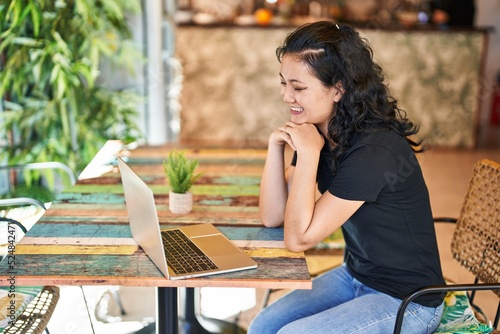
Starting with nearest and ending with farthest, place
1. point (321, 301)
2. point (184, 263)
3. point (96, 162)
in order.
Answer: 1. point (184, 263)
2. point (321, 301)
3. point (96, 162)

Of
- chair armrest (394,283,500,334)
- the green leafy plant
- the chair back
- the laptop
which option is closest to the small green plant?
the laptop

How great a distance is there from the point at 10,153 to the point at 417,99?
13.6ft

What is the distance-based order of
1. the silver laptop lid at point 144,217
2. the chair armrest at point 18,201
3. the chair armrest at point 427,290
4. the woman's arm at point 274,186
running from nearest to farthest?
the silver laptop lid at point 144,217 < the chair armrest at point 427,290 < the woman's arm at point 274,186 < the chair armrest at point 18,201

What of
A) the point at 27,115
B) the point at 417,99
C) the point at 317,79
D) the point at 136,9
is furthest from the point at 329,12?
the point at 317,79

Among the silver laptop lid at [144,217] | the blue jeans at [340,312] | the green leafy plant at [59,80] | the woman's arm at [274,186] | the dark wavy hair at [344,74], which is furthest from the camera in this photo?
the green leafy plant at [59,80]

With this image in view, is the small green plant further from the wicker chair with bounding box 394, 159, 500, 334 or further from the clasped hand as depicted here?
the wicker chair with bounding box 394, 159, 500, 334

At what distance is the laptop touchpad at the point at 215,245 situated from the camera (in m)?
1.65

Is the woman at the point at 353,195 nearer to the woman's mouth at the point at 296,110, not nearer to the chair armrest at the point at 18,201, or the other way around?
the woman's mouth at the point at 296,110

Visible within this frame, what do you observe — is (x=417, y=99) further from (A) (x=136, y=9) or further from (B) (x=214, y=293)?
(B) (x=214, y=293)

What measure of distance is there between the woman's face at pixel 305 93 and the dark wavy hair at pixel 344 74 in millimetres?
15

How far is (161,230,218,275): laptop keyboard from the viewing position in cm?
156

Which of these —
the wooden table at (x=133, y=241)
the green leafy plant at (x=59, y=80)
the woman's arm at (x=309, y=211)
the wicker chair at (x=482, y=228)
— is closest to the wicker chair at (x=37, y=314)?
the wooden table at (x=133, y=241)

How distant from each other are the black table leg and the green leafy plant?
1635 millimetres

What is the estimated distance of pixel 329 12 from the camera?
7.37m
